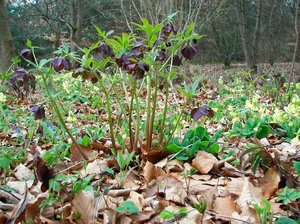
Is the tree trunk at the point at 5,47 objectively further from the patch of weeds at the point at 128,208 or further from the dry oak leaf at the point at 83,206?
the patch of weeds at the point at 128,208

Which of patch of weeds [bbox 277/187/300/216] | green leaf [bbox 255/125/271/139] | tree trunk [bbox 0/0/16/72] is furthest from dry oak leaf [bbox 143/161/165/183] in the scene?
tree trunk [bbox 0/0/16/72]

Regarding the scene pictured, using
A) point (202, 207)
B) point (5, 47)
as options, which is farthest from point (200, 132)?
point (5, 47)

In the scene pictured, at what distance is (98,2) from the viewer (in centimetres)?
1602

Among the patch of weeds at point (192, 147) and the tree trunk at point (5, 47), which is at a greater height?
the tree trunk at point (5, 47)

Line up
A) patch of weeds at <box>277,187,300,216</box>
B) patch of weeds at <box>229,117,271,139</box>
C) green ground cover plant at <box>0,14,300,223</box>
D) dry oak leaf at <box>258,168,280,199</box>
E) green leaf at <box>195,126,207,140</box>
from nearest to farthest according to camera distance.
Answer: patch of weeds at <box>277,187,300,216</box> → green ground cover plant at <box>0,14,300,223</box> → dry oak leaf at <box>258,168,280,199</box> → green leaf at <box>195,126,207,140</box> → patch of weeds at <box>229,117,271,139</box>

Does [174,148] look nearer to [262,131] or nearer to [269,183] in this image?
[269,183]

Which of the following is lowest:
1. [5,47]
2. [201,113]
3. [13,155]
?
[13,155]

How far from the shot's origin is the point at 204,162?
156cm

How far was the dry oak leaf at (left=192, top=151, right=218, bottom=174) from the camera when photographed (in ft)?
5.03

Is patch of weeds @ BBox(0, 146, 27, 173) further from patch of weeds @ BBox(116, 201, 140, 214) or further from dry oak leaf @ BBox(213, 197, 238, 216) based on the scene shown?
dry oak leaf @ BBox(213, 197, 238, 216)

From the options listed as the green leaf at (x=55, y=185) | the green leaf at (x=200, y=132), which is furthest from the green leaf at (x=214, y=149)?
the green leaf at (x=55, y=185)

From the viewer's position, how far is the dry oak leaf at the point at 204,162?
153 centimetres

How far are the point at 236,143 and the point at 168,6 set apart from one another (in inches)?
196

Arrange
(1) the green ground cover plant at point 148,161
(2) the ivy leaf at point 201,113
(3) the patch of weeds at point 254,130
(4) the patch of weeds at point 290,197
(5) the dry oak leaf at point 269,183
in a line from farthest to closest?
1. (3) the patch of weeds at point 254,130
2. (2) the ivy leaf at point 201,113
3. (5) the dry oak leaf at point 269,183
4. (1) the green ground cover plant at point 148,161
5. (4) the patch of weeds at point 290,197
